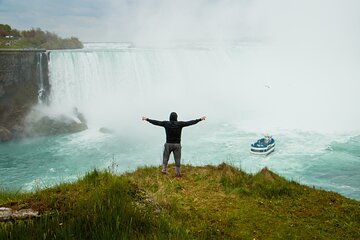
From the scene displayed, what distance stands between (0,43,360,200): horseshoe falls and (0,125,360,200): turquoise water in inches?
3.2

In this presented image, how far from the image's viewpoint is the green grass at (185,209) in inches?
222

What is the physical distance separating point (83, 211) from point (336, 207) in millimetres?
5741

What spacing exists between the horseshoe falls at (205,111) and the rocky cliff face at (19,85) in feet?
4.03

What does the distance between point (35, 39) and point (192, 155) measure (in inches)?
1464

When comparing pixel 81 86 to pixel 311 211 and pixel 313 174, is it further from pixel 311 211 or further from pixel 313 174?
pixel 311 211

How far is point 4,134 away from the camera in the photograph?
35719mm

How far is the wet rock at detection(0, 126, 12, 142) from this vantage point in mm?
35469

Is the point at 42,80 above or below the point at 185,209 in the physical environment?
above

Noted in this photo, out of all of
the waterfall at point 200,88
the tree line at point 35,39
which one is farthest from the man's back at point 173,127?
the tree line at point 35,39

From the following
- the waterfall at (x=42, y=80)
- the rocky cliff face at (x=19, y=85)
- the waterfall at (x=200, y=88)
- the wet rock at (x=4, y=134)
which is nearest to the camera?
the wet rock at (x=4, y=134)

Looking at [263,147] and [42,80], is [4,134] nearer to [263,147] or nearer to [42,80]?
[42,80]

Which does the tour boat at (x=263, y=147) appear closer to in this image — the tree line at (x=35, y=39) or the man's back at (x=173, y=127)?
the man's back at (x=173, y=127)

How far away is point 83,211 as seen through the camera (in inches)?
235

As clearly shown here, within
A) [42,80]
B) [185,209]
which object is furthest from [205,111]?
[185,209]
